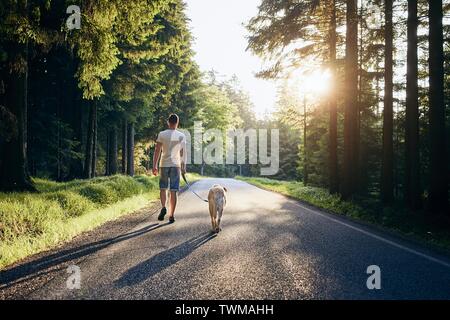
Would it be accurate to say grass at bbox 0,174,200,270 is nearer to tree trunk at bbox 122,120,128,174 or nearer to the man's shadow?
the man's shadow

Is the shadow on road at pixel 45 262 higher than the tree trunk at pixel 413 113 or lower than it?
lower

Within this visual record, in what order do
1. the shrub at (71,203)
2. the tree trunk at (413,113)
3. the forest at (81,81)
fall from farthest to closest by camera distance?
the tree trunk at (413,113) < the forest at (81,81) < the shrub at (71,203)

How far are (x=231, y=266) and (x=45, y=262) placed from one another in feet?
8.85

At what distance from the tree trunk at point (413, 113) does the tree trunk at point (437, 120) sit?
733 mm

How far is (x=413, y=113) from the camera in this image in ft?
37.1

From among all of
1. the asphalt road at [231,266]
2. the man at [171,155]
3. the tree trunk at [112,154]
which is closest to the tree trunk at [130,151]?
the tree trunk at [112,154]

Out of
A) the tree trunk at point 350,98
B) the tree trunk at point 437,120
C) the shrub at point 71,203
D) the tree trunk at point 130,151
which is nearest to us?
the shrub at point 71,203

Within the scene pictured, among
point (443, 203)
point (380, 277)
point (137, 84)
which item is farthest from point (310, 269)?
point (137, 84)

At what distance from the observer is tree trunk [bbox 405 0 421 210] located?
10.9m

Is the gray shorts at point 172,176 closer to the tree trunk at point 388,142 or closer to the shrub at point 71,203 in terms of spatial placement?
the shrub at point 71,203

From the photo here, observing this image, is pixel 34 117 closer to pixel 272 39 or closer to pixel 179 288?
pixel 272 39

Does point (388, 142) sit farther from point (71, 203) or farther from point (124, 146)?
point (124, 146)

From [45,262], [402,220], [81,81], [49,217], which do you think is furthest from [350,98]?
[45,262]

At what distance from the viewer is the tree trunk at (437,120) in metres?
10.1
